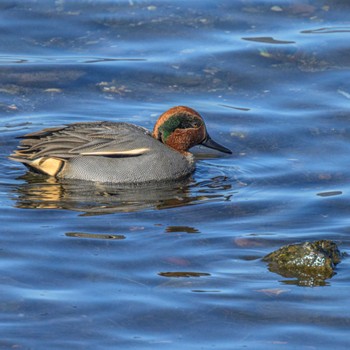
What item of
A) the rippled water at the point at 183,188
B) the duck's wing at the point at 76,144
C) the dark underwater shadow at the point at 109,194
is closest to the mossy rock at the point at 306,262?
the rippled water at the point at 183,188

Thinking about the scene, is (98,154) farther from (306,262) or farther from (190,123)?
(306,262)

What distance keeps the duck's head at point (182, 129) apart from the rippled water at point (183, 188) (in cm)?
31

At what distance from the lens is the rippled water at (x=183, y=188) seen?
6906mm

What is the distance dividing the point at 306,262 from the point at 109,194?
8.66 feet

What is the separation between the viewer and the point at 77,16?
14188mm

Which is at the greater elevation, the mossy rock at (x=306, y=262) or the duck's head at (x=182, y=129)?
the duck's head at (x=182, y=129)

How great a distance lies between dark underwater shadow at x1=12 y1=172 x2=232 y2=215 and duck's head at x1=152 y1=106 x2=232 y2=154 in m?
0.51

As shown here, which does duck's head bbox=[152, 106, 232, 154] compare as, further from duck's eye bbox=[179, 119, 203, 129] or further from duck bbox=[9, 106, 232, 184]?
duck bbox=[9, 106, 232, 184]

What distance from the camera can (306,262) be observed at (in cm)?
767

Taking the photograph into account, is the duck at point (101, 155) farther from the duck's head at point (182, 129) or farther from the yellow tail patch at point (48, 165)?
the duck's head at point (182, 129)

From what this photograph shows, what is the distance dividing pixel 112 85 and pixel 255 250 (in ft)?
15.5

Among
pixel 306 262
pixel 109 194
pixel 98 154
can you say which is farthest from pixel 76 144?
pixel 306 262

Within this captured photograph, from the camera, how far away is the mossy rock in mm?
7613

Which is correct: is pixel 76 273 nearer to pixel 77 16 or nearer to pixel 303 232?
pixel 303 232
